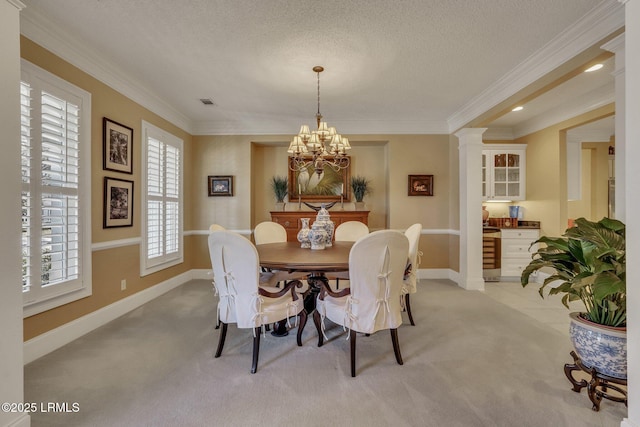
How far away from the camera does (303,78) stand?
3.18 m

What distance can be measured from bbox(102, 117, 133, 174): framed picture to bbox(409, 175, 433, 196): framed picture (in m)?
3.96

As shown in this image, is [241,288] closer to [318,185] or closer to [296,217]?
[296,217]

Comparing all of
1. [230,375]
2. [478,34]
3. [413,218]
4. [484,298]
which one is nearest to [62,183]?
[230,375]

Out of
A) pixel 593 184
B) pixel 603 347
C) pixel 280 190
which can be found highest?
pixel 593 184

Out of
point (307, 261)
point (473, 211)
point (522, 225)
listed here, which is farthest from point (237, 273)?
point (522, 225)

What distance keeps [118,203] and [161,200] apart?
2.68 ft

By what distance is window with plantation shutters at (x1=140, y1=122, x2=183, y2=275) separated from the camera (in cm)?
362

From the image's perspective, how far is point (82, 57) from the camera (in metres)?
2.63

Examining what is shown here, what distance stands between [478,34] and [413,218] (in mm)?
2880

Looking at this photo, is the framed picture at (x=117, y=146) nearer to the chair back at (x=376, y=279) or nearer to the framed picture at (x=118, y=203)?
the framed picture at (x=118, y=203)

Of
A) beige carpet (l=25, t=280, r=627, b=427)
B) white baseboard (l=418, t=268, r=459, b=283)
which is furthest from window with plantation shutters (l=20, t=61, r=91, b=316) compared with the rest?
white baseboard (l=418, t=268, r=459, b=283)

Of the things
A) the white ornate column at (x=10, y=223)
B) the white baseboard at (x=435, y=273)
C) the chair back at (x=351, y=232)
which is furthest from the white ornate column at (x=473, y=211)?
the white ornate column at (x=10, y=223)

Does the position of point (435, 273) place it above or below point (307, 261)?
below

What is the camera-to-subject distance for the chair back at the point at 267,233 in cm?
351
